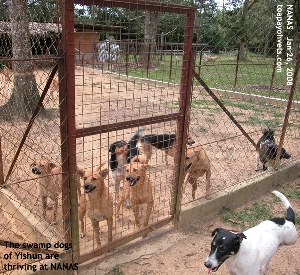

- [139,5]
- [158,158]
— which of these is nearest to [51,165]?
[139,5]

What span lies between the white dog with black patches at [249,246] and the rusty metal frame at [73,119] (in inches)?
42.4

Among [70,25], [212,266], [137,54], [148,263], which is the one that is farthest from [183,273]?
[70,25]

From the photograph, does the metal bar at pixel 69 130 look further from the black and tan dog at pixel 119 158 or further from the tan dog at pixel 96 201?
the black and tan dog at pixel 119 158

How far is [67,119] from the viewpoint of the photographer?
2.73 m

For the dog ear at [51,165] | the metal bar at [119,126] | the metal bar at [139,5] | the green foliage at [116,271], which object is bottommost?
the green foliage at [116,271]

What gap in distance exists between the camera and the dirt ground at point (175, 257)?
11.2 feet

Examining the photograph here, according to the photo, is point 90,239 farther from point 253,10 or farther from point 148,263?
point 253,10

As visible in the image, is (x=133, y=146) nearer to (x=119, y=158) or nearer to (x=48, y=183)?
(x=119, y=158)

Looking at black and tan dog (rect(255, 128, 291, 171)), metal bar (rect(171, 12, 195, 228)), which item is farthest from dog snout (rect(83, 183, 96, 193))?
black and tan dog (rect(255, 128, 291, 171))

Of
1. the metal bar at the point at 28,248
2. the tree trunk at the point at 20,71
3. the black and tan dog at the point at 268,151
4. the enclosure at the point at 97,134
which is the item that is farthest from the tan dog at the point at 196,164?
the tree trunk at the point at 20,71

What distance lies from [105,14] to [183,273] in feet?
8.93

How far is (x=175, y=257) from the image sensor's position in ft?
12.0

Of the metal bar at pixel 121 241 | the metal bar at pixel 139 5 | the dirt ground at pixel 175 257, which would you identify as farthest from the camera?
the dirt ground at pixel 175 257

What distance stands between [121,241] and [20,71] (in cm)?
698
